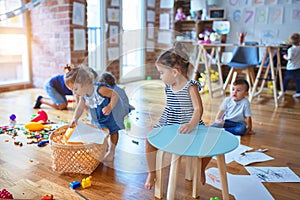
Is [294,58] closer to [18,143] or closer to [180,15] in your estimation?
[180,15]

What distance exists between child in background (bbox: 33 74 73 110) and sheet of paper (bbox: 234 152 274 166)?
155cm

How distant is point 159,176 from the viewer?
111cm

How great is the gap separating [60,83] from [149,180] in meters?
1.57

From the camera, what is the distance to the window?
9.83 feet

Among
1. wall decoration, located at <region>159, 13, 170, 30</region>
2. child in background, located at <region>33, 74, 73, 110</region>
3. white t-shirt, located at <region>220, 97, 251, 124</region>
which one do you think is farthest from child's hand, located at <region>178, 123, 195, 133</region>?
wall decoration, located at <region>159, 13, 170, 30</region>

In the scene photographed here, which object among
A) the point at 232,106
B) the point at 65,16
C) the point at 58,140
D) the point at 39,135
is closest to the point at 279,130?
the point at 232,106

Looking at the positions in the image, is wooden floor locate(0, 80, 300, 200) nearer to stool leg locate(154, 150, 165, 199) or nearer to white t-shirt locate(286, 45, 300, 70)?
stool leg locate(154, 150, 165, 199)

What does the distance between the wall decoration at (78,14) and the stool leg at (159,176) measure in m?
2.27

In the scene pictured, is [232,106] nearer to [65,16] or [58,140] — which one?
[58,140]

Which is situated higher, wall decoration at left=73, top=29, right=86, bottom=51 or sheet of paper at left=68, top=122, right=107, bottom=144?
wall decoration at left=73, top=29, right=86, bottom=51

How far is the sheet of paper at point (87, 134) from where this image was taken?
4.44 feet

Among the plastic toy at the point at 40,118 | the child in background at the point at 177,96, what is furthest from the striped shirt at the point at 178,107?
the plastic toy at the point at 40,118

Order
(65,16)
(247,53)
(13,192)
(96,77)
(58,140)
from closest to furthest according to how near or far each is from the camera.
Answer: (13,192) < (58,140) < (96,77) < (65,16) < (247,53)

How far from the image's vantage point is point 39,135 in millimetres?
1784
